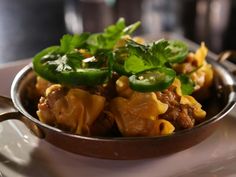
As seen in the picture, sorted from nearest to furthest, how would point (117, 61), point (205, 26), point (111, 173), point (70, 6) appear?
point (111, 173), point (117, 61), point (205, 26), point (70, 6)

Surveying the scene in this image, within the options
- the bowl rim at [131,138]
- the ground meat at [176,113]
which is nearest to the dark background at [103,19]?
the bowl rim at [131,138]

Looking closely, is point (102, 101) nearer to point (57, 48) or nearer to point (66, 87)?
point (66, 87)

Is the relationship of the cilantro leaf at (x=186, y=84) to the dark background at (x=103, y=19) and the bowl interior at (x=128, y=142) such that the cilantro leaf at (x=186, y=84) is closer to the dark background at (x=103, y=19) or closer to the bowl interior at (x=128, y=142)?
the bowl interior at (x=128, y=142)

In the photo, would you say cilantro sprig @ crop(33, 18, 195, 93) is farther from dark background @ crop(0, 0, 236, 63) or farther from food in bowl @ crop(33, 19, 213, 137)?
dark background @ crop(0, 0, 236, 63)

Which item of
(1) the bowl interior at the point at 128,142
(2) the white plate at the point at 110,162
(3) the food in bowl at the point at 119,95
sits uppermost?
(3) the food in bowl at the point at 119,95

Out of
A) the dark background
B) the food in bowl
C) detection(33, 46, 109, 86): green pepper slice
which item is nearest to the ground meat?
the food in bowl

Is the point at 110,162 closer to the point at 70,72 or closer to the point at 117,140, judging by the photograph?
the point at 117,140

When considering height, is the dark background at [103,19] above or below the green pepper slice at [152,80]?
below

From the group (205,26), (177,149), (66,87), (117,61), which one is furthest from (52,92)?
(205,26)
